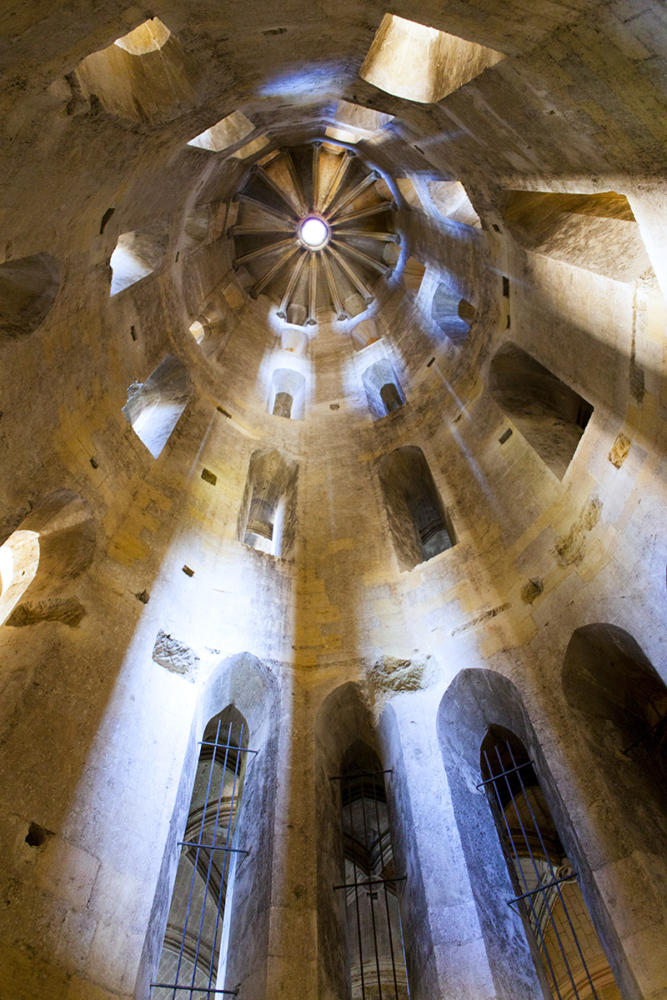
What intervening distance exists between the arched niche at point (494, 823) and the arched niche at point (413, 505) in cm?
327

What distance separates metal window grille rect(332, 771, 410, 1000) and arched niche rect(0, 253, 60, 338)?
257 inches

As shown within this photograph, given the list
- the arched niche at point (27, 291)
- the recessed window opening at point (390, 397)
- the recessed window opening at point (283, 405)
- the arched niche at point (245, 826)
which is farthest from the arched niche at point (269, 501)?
the arched niche at point (27, 291)

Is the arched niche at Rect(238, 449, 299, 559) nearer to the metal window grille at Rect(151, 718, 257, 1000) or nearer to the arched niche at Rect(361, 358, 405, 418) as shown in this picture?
the arched niche at Rect(361, 358, 405, 418)

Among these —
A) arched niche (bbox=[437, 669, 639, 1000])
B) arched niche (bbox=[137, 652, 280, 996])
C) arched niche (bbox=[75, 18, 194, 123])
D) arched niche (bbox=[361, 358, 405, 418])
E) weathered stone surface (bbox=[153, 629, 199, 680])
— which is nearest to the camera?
arched niche (bbox=[437, 669, 639, 1000])

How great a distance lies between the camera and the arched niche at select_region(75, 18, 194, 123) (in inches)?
267

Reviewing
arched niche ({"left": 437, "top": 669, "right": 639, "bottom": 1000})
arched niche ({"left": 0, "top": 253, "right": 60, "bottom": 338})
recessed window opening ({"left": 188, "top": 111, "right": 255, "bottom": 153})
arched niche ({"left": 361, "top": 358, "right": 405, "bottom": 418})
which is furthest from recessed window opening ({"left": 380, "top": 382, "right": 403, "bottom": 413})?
arched niche ({"left": 0, "top": 253, "right": 60, "bottom": 338})

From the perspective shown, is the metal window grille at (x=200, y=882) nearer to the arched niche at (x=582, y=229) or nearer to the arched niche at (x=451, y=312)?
the arched niche at (x=582, y=229)

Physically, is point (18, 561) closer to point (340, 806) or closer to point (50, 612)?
point (50, 612)

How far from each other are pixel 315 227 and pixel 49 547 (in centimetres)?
1498

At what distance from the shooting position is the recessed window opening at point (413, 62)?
23.3 ft

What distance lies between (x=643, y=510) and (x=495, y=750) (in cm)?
334

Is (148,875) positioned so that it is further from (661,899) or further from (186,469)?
(186,469)

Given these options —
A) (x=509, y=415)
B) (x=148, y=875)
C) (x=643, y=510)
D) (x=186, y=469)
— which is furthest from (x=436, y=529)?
(x=148, y=875)

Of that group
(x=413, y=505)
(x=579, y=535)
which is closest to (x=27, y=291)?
(x=579, y=535)
